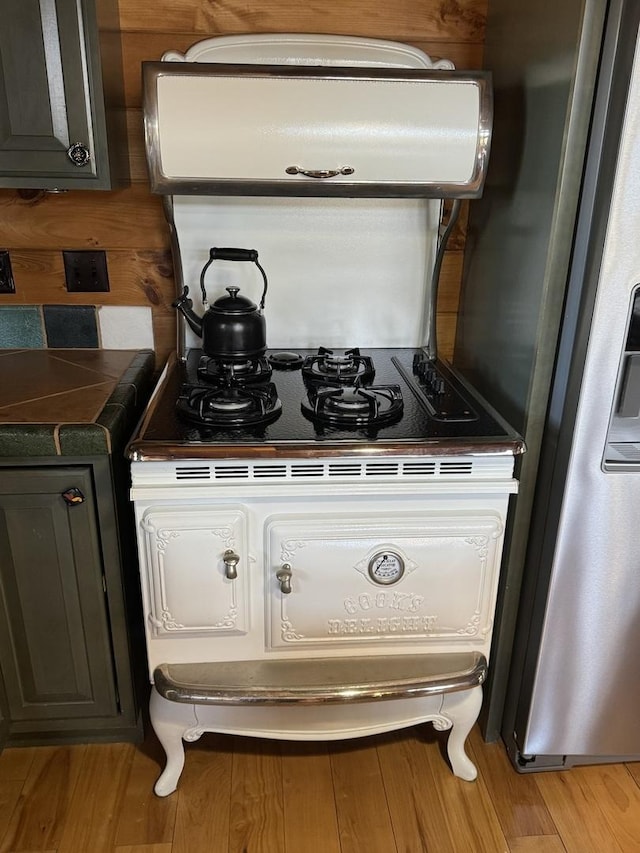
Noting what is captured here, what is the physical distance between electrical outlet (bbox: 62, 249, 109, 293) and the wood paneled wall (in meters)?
0.02

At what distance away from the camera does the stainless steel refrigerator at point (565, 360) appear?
1.19 metres

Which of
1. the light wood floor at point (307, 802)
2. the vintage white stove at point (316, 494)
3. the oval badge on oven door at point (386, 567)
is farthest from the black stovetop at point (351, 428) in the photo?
the light wood floor at point (307, 802)

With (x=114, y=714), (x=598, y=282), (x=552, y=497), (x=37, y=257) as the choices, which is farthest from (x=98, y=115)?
(x=114, y=714)

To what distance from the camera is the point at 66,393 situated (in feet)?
4.92

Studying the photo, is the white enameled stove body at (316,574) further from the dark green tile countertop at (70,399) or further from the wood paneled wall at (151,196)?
the wood paneled wall at (151,196)

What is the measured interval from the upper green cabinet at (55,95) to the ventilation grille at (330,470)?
672 mm

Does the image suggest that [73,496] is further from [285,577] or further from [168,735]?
[168,735]

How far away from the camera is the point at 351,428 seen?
4.44ft

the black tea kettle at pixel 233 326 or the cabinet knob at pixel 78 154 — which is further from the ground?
the cabinet knob at pixel 78 154

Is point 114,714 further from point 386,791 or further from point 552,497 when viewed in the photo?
point 552,497

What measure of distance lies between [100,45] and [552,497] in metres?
1.30

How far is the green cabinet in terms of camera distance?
1.37 metres

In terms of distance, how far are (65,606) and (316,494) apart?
2.01 ft

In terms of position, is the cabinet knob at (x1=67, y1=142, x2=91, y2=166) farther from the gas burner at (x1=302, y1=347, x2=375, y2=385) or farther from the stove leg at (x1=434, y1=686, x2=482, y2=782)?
the stove leg at (x1=434, y1=686, x2=482, y2=782)
